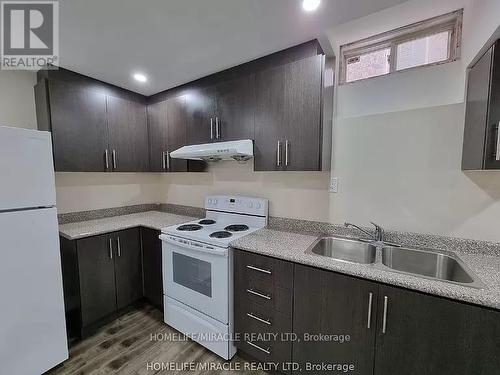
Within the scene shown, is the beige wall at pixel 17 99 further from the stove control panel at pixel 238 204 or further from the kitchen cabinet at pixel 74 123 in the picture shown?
the stove control panel at pixel 238 204

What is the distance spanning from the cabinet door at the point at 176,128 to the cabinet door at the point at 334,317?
1.71m

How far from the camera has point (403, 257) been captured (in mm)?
1528

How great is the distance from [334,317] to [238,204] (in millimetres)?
1278

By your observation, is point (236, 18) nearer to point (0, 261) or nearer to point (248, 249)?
point (248, 249)

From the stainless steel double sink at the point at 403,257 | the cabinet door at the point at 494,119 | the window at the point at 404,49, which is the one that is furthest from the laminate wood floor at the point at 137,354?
the window at the point at 404,49

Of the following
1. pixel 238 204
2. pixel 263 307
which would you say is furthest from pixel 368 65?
pixel 263 307

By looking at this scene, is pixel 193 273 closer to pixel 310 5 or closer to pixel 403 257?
pixel 403 257

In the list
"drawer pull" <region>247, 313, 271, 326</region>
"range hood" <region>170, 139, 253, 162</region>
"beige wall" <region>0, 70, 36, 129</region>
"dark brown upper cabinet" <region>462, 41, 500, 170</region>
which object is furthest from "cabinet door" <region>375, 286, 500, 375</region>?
"beige wall" <region>0, 70, 36, 129</region>

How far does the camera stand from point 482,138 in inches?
45.5

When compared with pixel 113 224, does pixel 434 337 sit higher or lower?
lower

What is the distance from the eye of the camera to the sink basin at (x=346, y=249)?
161cm

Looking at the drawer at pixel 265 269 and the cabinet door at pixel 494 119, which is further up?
the cabinet door at pixel 494 119

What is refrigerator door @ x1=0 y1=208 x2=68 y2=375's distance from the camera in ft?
4.33

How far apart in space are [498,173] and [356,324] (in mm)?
1229
